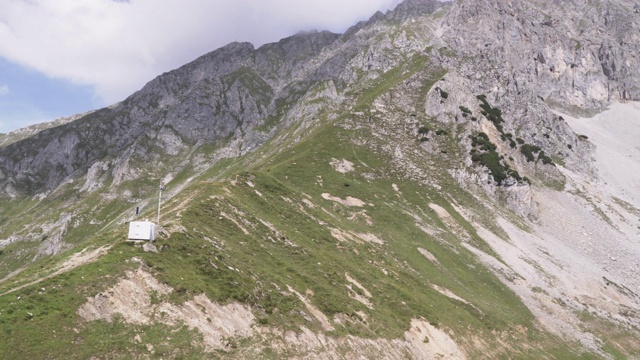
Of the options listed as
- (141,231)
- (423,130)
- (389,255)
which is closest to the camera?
A: (141,231)

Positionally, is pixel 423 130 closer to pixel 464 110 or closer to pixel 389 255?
pixel 464 110

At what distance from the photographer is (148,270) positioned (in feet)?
93.4

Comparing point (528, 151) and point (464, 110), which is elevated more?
point (464, 110)

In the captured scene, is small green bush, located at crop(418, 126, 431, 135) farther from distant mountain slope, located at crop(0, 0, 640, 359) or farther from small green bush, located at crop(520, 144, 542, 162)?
small green bush, located at crop(520, 144, 542, 162)

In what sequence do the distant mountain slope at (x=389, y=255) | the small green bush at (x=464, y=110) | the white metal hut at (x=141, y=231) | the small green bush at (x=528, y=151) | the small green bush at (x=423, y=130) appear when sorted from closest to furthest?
the distant mountain slope at (x=389, y=255) < the white metal hut at (x=141, y=231) < the small green bush at (x=423, y=130) < the small green bush at (x=464, y=110) < the small green bush at (x=528, y=151)

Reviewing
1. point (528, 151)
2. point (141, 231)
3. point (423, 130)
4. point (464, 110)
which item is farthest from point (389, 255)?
point (528, 151)

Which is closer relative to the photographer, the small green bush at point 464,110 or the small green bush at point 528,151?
the small green bush at point 464,110

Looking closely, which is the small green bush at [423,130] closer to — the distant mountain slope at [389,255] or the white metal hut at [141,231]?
the distant mountain slope at [389,255]

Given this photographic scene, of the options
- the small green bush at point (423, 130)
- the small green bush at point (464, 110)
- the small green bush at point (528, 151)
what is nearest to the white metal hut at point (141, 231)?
the small green bush at point (423, 130)

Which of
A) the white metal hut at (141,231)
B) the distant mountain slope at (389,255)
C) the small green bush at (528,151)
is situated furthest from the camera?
the small green bush at (528,151)

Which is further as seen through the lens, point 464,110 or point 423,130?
point 464,110

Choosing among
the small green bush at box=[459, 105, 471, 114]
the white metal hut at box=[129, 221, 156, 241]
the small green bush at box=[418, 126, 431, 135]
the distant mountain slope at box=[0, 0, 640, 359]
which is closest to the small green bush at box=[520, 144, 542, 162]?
the distant mountain slope at box=[0, 0, 640, 359]

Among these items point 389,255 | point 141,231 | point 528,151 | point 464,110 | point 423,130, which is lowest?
point 528,151

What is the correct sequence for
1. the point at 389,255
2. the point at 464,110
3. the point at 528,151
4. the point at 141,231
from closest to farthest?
the point at 141,231 < the point at 389,255 < the point at 464,110 < the point at 528,151
